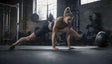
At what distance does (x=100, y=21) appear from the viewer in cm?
96

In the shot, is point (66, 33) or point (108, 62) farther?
point (66, 33)

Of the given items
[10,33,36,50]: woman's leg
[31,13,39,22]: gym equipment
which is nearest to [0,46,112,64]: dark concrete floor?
[10,33,36,50]: woman's leg

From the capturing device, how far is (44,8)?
1.05m

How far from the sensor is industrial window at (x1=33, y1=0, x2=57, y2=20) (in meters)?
1.03

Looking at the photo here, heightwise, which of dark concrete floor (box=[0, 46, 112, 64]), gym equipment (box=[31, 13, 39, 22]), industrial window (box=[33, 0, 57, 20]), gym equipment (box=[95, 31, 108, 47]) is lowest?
dark concrete floor (box=[0, 46, 112, 64])

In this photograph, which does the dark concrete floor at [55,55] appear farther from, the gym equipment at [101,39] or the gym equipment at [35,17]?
the gym equipment at [35,17]

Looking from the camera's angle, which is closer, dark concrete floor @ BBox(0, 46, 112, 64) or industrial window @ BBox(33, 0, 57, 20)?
dark concrete floor @ BBox(0, 46, 112, 64)

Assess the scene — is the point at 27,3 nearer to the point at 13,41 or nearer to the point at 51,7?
the point at 51,7

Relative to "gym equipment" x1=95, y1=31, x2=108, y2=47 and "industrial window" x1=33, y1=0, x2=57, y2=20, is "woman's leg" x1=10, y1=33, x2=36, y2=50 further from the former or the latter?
"gym equipment" x1=95, y1=31, x2=108, y2=47

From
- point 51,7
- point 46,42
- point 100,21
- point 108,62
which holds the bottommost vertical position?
point 108,62

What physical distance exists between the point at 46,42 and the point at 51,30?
9cm

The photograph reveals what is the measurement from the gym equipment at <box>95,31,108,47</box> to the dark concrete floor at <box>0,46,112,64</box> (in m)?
0.03

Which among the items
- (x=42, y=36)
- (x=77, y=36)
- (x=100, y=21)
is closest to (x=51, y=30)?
(x=42, y=36)

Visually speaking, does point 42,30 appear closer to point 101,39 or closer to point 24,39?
point 24,39
